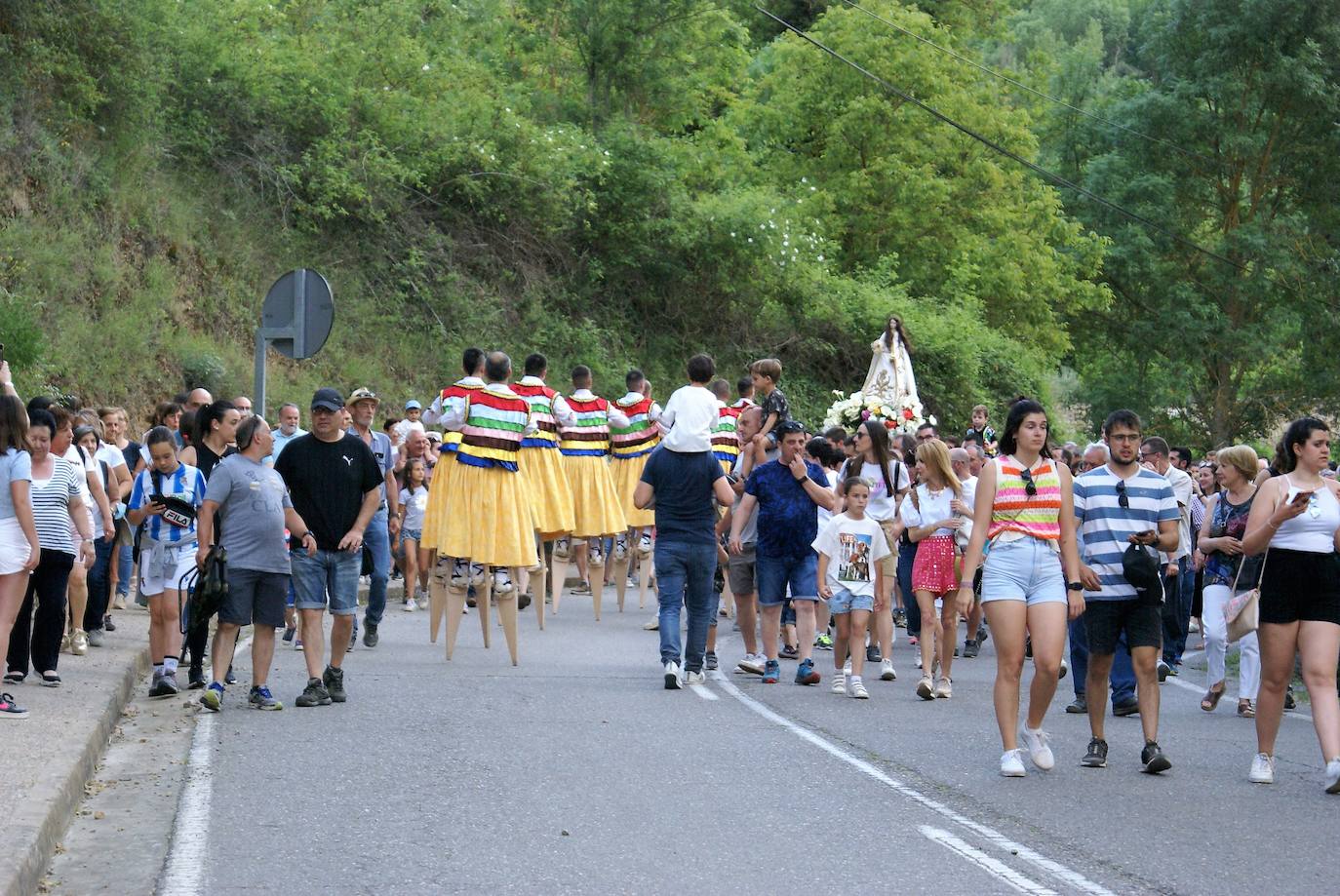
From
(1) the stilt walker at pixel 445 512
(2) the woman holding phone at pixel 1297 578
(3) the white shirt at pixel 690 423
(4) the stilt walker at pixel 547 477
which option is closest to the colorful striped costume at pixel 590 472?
(4) the stilt walker at pixel 547 477

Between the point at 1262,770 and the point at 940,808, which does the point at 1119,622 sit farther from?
the point at 940,808

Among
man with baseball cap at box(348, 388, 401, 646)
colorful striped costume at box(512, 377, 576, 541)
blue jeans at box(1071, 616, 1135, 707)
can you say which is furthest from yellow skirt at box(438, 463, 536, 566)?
blue jeans at box(1071, 616, 1135, 707)

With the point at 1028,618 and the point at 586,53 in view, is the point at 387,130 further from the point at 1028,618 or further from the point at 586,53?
the point at 1028,618

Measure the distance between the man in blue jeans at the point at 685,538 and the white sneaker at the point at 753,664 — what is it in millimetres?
758

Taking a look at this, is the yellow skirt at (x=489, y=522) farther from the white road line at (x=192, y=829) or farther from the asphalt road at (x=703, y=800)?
the white road line at (x=192, y=829)

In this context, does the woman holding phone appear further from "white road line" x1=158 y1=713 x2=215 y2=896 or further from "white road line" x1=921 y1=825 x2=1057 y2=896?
"white road line" x1=158 y1=713 x2=215 y2=896

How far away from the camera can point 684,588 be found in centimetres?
1367

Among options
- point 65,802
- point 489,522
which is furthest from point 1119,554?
point 489,522

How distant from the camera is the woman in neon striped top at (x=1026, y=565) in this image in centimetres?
991

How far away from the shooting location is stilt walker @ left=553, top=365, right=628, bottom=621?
19.4m

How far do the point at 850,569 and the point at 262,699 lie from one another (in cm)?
456

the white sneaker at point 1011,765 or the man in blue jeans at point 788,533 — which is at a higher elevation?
the man in blue jeans at point 788,533

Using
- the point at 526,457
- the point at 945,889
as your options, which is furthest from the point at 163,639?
the point at 945,889

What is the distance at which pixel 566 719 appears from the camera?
1135cm
